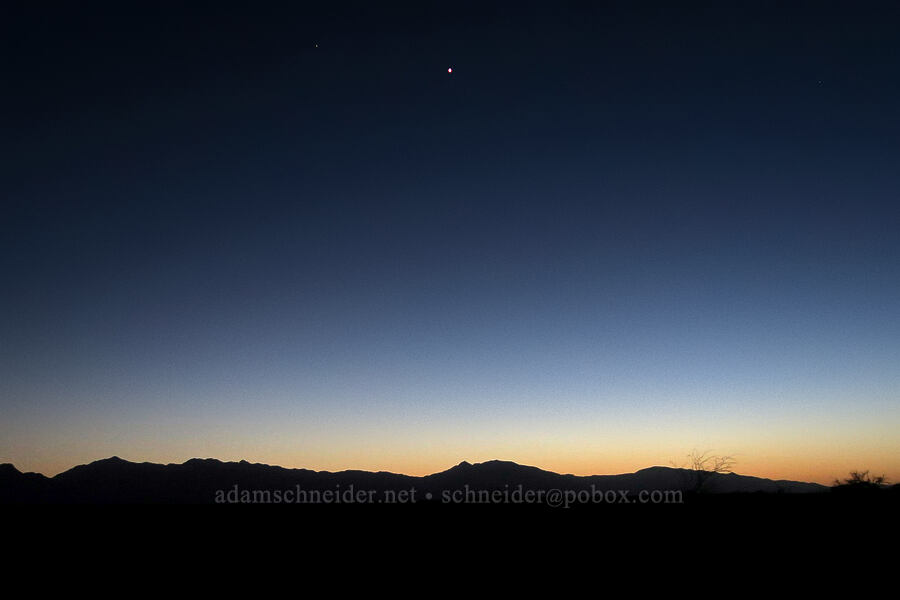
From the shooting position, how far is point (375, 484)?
631 ft

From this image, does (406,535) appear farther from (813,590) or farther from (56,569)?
(813,590)

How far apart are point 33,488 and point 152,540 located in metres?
213

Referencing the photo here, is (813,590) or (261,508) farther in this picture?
(261,508)

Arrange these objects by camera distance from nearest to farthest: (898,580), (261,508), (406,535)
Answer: (898,580), (406,535), (261,508)

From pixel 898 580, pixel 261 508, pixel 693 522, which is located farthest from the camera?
pixel 261 508

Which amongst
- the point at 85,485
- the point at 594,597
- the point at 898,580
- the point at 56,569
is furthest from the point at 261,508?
the point at 85,485

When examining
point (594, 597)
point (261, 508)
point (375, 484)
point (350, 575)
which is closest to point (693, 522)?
point (594, 597)

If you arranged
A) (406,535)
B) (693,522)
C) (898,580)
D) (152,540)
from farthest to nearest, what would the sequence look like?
(693,522) < (406,535) < (152,540) < (898,580)

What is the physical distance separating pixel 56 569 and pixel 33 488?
215 metres

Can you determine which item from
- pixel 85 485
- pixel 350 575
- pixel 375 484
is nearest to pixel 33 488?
pixel 85 485

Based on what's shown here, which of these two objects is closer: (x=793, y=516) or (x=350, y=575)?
(x=350, y=575)

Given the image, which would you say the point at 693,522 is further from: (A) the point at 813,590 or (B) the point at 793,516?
(A) the point at 813,590

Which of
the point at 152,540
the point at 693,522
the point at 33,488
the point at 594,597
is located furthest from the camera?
the point at 33,488

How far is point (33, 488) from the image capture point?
184m
